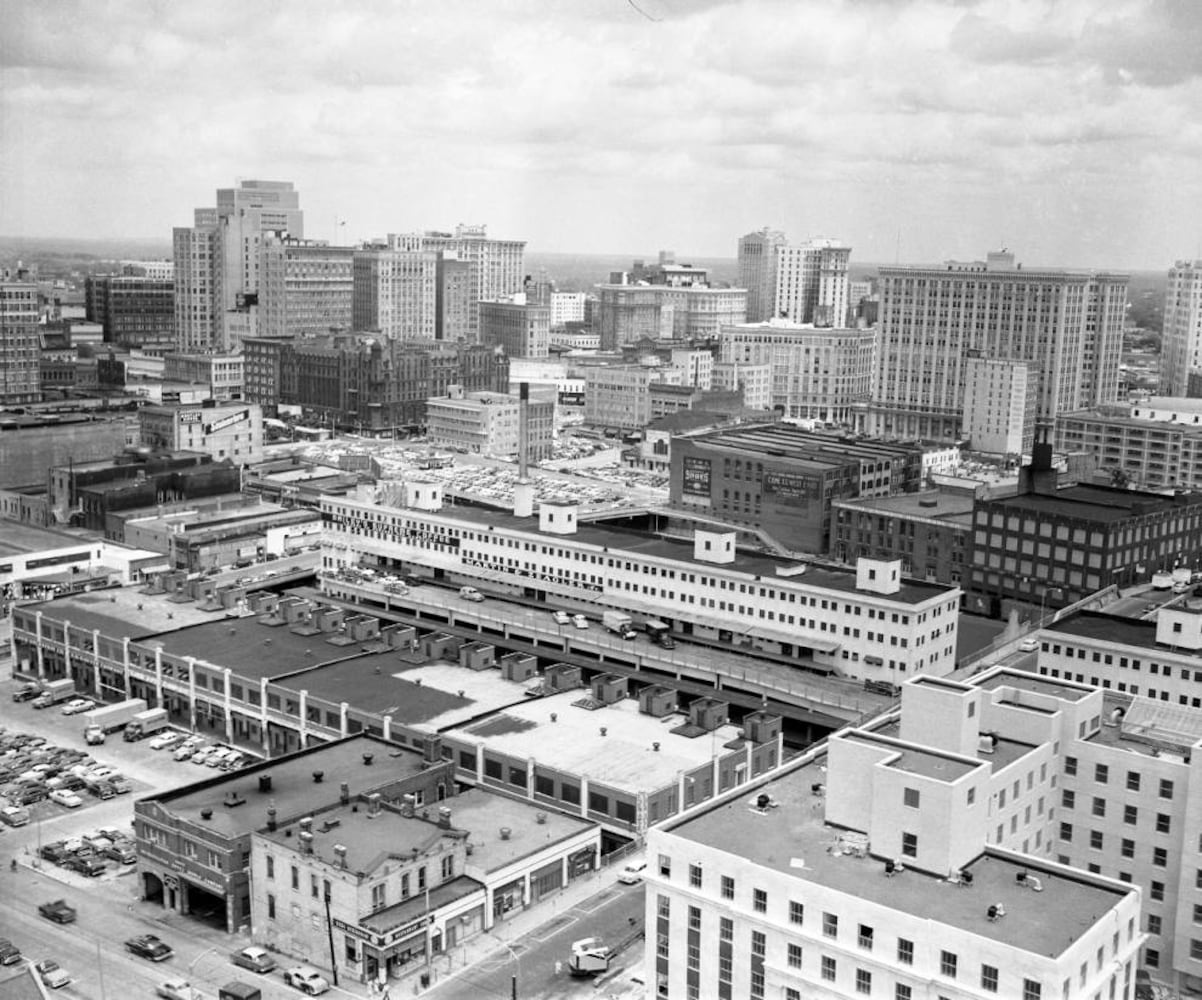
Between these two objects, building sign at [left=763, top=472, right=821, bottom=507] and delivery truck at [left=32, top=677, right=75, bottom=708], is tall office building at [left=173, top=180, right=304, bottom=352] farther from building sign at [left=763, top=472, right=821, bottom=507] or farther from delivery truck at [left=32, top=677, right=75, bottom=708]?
delivery truck at [left=32, top=677, right=75, bottom=708]

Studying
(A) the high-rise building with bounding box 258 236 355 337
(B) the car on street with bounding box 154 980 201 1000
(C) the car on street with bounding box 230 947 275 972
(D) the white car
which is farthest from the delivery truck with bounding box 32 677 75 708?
(A) the high-rise building with bounding box 258 236 355 337

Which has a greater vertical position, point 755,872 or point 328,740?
point 755,872

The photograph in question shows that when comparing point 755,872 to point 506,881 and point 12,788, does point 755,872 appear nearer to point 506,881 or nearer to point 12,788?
point 506,881

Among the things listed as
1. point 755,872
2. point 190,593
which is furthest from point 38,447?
point 755,872

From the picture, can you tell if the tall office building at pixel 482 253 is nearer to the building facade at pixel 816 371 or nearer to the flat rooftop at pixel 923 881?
the building facade at pixel 816 371

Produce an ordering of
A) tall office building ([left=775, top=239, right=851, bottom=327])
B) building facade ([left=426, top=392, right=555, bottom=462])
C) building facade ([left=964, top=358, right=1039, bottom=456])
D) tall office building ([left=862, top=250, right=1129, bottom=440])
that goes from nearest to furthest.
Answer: building facade ([left=964, top=358, right=1039, bottom=456])
building facade ([left=426, top=392, right=555, bottom=462])
tall office building ([left=862, top=250, right=1129, bottom=440])
tall office building ([left=775, top=239, right=851, bottom=327])
